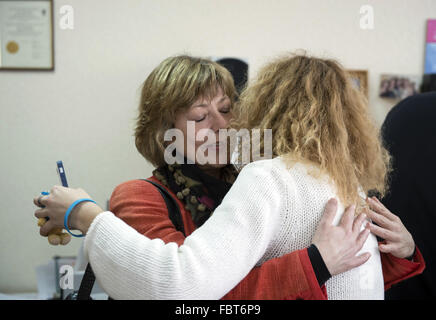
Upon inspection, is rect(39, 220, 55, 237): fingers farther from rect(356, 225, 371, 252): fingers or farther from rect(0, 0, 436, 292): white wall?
rect(0, 0, 436, 292): white wall

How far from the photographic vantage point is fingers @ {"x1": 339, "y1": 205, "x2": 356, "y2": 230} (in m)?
0.75

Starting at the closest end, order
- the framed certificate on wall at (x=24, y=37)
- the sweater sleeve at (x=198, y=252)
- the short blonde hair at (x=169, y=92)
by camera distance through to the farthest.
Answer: the sweater sleeve at (x=198, y=252) → the short blonde hair at (x=169, y=92) → the framed certificate on wall at (x=24, y=37)

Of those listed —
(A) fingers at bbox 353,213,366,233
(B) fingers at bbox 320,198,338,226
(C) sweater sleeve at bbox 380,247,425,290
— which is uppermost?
(B) fingers at bbox 320,198,338,226

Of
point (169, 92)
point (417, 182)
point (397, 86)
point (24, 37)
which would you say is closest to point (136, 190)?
point (169, 92)

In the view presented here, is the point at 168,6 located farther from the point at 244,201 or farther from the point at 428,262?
the point at 428,262

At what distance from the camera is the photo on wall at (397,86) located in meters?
1.97

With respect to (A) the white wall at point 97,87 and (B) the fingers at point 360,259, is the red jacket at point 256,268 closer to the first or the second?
(B) the fingers at point 360,259

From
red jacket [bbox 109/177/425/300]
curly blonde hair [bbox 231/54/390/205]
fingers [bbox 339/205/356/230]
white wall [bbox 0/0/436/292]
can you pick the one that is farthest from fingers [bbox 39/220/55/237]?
white wall [bbox 0/0/436/292]

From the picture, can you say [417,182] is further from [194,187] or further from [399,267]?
[194,187]

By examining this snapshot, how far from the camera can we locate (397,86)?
197cm

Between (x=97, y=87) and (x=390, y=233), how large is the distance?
153cm

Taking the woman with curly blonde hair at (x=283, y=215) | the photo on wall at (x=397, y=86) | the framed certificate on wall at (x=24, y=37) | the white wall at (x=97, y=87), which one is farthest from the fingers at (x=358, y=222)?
the framed certificate on wall at (x=24, y=37)

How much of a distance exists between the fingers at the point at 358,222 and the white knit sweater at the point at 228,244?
0.04 metres

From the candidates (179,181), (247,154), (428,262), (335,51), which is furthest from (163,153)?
(335,51)
